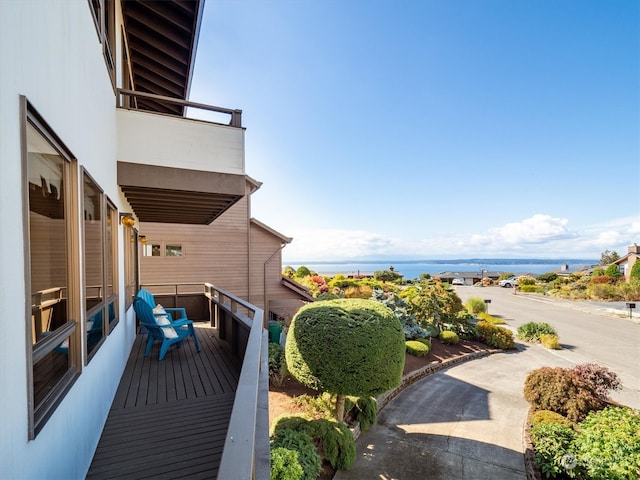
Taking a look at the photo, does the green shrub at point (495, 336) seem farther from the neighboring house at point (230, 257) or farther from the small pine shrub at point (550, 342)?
the neighboring house at point (230, 257)

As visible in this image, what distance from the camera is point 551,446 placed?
5.35m

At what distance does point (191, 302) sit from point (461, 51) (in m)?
13.3

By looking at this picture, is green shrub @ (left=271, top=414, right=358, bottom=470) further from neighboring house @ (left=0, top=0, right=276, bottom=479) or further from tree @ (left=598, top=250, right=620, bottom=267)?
tree @ (left=598, top=250, right=620, bottom=267)

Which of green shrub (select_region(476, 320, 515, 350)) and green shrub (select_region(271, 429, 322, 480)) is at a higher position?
green shrub (select_region(271, 429, 322, 480))

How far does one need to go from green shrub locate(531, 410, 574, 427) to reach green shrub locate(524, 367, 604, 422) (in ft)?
1.52

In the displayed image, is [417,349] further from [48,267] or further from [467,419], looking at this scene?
[48,267]

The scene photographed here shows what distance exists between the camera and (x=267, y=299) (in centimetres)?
1278

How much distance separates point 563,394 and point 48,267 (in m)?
9.53

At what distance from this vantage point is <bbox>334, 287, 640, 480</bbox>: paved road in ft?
17.1

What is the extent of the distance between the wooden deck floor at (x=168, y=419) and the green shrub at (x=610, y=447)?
584 centimetres

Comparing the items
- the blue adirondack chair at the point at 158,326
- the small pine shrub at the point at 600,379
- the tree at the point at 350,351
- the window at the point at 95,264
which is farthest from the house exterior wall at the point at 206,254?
the small pine shrub at the point at 600,379

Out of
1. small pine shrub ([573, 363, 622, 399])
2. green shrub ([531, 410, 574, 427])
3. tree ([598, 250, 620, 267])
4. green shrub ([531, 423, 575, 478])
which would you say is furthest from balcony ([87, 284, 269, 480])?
tree ([598, 250, 620, 267])

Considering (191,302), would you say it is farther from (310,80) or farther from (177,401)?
(310,80)

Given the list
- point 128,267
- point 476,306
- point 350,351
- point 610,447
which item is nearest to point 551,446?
point 610,447
